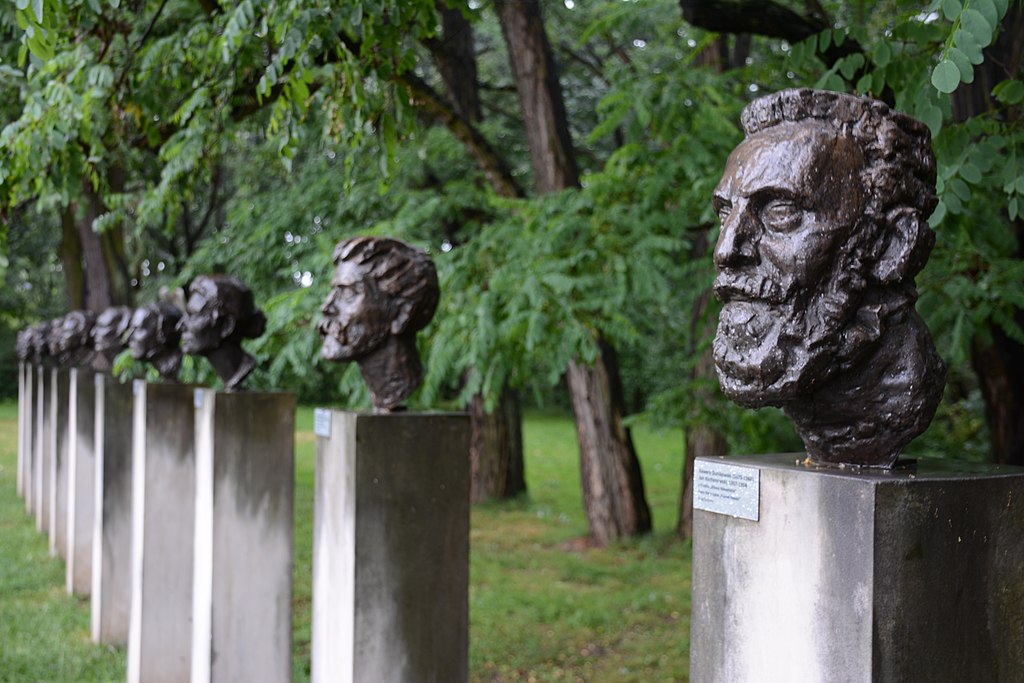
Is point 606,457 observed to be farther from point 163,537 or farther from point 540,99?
point 163,537

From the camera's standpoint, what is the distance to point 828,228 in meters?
2.54

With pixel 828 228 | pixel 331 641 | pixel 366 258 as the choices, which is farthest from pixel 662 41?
pixel 828 228

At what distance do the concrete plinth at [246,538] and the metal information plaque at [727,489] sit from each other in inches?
126

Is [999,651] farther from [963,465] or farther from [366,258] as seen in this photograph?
[366,258]

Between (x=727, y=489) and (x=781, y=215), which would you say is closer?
(x=781, y=215)

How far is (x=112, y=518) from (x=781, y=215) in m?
6.25

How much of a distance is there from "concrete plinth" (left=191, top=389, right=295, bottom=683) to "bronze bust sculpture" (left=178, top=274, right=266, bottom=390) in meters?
0.61

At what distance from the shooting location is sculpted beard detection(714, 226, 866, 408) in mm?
2566

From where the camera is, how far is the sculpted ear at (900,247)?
8.51ft

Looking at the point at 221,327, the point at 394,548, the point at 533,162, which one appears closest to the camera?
the point at 394,548

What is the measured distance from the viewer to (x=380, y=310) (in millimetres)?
4684

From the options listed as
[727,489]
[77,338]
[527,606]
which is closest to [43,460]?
[77,338]

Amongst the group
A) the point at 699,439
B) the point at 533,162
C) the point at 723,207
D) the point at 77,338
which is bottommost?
the point at 699,439

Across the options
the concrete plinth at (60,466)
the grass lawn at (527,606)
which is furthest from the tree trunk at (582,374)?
the concrete plinth at (60,466)
